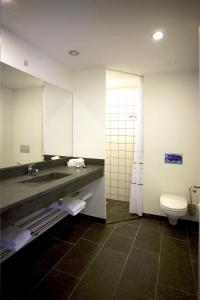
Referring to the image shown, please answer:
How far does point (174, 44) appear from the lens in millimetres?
1955

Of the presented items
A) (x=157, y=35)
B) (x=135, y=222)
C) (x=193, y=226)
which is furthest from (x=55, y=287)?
(x=157, y=35)

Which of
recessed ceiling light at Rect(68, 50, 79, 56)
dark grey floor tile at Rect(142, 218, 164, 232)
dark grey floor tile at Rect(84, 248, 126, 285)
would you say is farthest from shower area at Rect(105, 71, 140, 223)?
dark grey floor tile at Rect(84, 248, 126, 285)

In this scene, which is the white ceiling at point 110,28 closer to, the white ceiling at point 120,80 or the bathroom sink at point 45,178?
the white ceiling at point 120,80

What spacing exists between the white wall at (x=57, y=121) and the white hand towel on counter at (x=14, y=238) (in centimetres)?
122

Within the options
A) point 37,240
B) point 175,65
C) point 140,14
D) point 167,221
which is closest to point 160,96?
point 175,65

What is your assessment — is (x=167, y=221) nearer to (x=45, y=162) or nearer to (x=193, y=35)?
(x=45, y=162)

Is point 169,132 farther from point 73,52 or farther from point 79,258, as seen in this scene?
point 79,258

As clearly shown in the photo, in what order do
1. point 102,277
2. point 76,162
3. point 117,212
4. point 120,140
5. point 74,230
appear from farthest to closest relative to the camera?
point 120,140 → point 117,212 → point 76,162 → point 74,230 → point 102,277

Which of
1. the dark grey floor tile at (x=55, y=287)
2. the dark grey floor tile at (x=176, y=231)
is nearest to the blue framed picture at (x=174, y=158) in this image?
the dark grey floor tile at (x=176, y=231)

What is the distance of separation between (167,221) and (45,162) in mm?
2062

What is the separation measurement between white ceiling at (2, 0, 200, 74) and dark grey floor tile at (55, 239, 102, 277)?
2.31 metres

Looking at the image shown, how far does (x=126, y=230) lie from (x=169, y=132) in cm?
159

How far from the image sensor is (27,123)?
7.30ft

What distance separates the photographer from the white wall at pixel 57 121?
8.34ft
